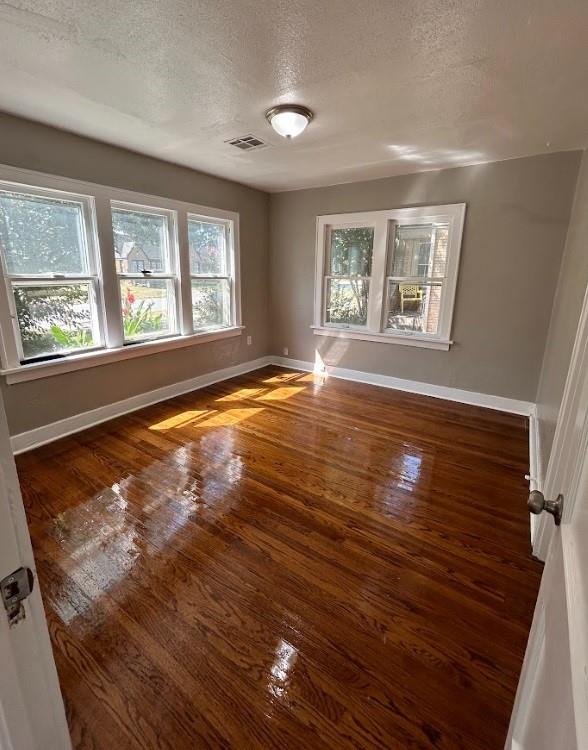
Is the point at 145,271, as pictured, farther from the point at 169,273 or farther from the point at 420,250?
the point at 420,250

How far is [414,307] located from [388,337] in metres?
0.45

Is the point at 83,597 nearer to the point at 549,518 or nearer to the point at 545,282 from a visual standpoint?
the point at 549,518

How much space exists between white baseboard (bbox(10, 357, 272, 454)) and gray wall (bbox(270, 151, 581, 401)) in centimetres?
190

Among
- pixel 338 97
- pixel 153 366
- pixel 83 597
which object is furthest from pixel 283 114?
pixel 83 597

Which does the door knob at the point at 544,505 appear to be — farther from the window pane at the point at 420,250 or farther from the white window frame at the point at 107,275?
the window pane at the point at 420,250

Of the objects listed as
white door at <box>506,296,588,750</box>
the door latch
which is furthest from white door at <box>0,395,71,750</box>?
white door at <box>506,296,588,750</box>

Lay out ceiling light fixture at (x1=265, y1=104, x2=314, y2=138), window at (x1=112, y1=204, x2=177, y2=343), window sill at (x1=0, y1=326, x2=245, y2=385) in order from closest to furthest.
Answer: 1. ceiling light fixture at (x1=265, y1=104, x2=314, y2=138)
2. window sill at (x1=0, y1=326, x2=245, y2=385)
3. window at (x1=112, y1=204, x2=177, y2=343)

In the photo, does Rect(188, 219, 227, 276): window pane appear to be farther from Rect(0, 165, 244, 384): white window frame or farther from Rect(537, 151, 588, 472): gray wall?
Rect(537, 151, 588, 472): gray wall

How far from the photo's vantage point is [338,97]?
2.17 metres

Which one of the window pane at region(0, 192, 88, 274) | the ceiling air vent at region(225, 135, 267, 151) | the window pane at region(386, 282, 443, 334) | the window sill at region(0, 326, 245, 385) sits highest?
the ceiling air vent at region(225, 135, 267, 151)

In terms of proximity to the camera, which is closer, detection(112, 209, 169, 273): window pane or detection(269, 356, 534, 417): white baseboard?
detection(112, 209, 169, 273): window pane

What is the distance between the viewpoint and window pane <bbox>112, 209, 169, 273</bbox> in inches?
133

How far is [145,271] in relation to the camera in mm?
3645

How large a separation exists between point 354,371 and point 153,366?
246cm
